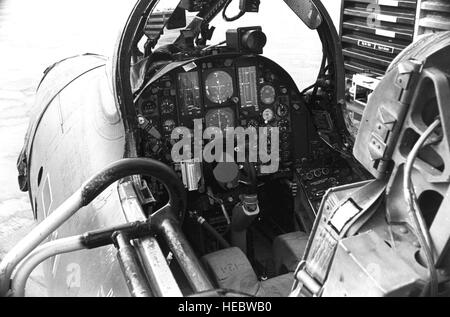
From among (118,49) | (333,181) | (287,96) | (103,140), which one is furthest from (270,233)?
(118,49)

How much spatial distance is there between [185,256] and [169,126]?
133 centimetres

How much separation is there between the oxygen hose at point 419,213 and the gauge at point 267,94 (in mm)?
1848

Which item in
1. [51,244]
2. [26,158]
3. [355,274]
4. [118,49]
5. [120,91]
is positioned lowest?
[26,158]

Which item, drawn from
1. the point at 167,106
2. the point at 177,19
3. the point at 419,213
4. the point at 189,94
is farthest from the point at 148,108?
the point at 419,213

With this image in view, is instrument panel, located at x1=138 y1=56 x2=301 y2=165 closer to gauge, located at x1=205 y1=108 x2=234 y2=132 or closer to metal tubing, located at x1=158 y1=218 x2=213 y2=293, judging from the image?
gauge, located at x1=205 y1=108 x2=234 y2=132

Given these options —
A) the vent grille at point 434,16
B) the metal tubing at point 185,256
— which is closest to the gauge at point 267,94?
the metal tubing at point 185,256

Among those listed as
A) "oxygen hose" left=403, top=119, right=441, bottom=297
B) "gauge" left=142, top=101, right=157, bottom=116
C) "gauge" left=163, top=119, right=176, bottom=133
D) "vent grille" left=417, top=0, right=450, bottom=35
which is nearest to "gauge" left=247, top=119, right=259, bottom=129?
"gauge" left=163, top=119, right=176, bottom=133

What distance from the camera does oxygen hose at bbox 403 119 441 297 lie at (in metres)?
1.15

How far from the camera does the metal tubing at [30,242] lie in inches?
66.8

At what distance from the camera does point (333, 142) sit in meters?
3.09

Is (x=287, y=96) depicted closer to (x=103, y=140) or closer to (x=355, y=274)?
(x=103, y=140)

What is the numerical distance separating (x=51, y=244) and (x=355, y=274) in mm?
1052

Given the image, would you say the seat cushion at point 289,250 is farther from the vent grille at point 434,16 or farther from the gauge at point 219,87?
the vent grille at point 434,16

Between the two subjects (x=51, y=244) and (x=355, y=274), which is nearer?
(x=355, y=274)
